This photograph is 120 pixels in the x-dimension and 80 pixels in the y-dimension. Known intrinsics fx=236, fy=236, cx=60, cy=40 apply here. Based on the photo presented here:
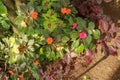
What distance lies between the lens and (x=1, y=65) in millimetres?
2764

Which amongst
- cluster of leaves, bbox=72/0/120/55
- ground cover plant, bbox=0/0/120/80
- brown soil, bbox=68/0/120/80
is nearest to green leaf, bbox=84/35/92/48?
ground cover plant, bbox=0/0/120/80

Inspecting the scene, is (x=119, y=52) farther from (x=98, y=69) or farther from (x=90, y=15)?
(x=90, y=15)

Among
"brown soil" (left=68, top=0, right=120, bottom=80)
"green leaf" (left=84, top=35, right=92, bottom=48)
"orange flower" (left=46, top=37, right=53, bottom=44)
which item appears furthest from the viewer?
"brown soil" (left=68, top=0, right=120, bottom=80)

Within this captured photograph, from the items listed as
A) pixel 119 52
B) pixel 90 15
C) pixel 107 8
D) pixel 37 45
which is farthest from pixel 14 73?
pixel 107 8

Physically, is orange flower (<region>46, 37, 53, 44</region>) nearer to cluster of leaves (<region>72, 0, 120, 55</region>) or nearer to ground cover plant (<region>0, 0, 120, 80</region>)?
ground cover plant (<region>0, 0, 120, 80</region>)

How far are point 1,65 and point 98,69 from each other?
1218 millimetres

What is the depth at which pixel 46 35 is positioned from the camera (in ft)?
7.62

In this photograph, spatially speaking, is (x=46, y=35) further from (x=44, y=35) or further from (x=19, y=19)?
(x=19, y=19)

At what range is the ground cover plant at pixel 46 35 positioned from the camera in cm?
227

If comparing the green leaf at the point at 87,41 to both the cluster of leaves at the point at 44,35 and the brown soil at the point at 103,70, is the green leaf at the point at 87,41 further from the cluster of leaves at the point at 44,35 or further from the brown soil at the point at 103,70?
the brown soil at the point at 103,70

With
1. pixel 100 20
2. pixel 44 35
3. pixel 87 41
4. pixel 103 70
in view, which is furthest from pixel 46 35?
pixel 103 70

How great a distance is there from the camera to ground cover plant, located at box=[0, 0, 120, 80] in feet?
7.46

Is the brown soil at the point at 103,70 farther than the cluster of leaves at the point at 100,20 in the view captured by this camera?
Yes

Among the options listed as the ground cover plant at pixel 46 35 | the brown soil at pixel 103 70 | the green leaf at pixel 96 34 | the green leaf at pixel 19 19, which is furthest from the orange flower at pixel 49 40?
Answer: the brown soil at pixel 103 70
